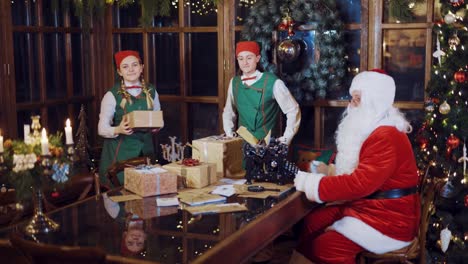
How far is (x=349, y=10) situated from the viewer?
4.91 m

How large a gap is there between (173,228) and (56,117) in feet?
9.61

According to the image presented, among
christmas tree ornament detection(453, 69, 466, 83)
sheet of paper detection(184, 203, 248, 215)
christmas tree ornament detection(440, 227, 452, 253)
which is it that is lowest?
christmas tree ornament detection(440, 227, 452, 253)

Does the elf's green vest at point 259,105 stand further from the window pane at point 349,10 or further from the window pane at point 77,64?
the window pane at point 77,64

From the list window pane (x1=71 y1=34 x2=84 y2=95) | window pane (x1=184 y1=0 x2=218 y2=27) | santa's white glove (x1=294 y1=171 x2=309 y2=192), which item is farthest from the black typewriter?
window pane (x1=71 y1=34 x2=84 y2=95)

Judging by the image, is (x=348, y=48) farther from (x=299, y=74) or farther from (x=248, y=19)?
(x=248, y=19)

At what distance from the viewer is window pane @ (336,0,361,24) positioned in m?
4.88

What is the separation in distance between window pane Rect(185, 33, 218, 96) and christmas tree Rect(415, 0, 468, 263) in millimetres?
1913

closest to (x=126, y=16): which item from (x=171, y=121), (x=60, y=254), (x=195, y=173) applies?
(x=171, y=121)

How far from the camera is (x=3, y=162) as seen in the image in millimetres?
2490

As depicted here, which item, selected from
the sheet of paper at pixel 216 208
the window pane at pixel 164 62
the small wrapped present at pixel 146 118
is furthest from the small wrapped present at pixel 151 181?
the window pane at pixel 164 62

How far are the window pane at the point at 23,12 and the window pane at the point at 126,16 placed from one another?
0.96 meters

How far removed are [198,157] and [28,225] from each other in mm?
1217

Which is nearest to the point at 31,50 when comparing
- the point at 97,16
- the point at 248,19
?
the point at 97,16

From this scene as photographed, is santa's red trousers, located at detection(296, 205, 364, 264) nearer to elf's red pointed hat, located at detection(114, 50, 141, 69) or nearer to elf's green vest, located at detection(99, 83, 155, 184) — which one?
elf's green vest, located at detection(99, 83, 155, 184)
